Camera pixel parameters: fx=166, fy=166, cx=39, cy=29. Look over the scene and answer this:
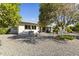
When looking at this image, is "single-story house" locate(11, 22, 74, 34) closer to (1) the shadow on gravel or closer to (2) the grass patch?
(1) the shadow on gravel

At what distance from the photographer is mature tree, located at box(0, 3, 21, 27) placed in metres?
4.06

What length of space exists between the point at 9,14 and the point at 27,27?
87cm

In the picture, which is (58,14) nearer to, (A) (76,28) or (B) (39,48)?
(A) (76,28)

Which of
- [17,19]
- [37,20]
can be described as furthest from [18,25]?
[37,20]

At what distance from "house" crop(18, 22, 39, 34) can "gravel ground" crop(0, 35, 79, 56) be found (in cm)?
35

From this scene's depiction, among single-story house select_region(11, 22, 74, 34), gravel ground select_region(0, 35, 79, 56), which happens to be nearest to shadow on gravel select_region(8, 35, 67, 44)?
gravel ground select_region(0, 35, 79, 56)

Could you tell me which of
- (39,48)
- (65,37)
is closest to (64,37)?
(65,37)

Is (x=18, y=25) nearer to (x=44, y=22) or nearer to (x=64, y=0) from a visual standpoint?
(x=44, y=22)

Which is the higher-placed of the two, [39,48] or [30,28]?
[30,28]

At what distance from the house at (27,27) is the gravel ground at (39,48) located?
35cm

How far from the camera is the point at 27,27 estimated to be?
4840 millimetres

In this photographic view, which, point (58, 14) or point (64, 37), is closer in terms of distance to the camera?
point (64, 37)

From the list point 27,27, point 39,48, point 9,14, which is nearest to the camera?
point 9,14

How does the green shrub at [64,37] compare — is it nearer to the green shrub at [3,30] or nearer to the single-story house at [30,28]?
the single-story house at [30,28]
